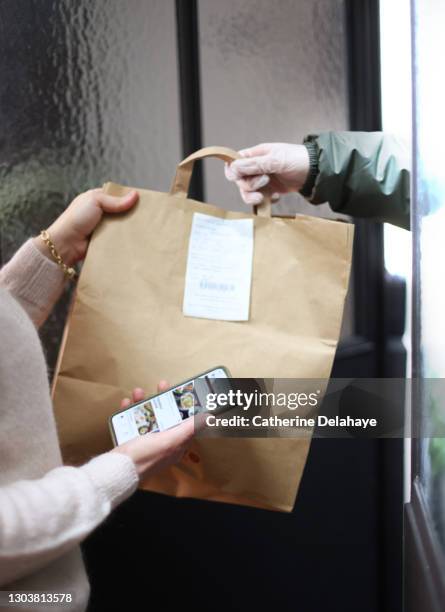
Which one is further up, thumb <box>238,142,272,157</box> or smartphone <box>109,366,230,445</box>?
thumb <box>238,142,272,157</box>

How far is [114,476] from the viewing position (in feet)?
2.17

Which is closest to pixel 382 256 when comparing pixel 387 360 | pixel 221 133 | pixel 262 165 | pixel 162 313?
pixel 387 360

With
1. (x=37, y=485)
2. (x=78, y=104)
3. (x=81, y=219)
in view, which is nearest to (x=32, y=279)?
(x=81, y=219)

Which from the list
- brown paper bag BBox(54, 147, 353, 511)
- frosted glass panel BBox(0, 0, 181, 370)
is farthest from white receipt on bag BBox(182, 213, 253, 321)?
frosted glass panel BBox(0, 0, 181, 370)

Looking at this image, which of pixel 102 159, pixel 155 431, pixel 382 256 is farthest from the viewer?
pixel 382 256

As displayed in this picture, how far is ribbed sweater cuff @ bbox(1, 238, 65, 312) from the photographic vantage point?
86cm

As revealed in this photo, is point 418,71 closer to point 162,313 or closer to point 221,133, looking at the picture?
point 162,313

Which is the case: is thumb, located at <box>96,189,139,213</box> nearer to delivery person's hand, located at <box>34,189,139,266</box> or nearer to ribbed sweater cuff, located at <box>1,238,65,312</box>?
delivery person's hand, located at <box>34,189,139,266</box>

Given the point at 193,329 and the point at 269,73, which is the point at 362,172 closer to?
the point at 193,329

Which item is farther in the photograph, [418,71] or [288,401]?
[288,401]

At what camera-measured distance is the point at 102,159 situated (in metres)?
1.26

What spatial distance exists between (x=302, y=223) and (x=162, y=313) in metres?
0.24

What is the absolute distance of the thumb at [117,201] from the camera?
0.85 m

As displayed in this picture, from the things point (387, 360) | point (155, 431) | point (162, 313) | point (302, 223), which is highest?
point (302, 223)
